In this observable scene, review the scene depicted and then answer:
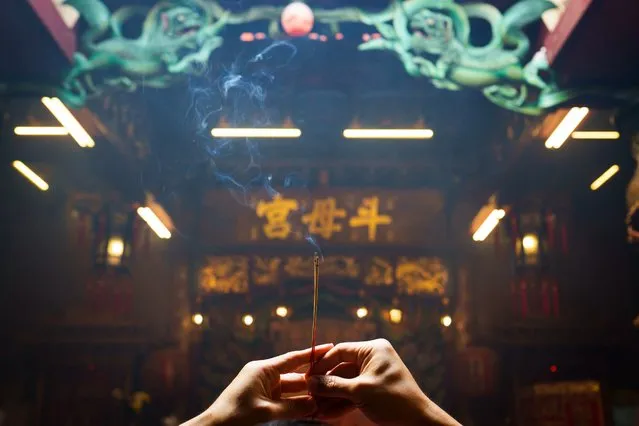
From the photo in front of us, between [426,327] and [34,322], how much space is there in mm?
2019

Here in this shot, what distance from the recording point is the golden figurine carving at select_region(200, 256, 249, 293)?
9.75 ft

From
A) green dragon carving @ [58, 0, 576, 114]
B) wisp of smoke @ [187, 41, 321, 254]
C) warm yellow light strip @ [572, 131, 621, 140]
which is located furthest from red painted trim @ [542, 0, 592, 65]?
wisp of smoke @ [187, 41, 321, 254]

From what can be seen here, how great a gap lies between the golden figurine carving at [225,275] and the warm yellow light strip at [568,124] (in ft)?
5.70

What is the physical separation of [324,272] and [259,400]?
2040mm

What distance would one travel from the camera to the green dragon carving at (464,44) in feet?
7.25

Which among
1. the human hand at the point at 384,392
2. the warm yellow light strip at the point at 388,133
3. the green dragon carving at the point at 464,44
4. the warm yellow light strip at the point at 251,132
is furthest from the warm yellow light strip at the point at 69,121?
the human hand at the point at 384,392

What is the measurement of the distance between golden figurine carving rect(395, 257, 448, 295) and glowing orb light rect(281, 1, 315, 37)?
137 centimetres

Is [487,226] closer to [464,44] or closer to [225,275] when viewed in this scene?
[464,44]

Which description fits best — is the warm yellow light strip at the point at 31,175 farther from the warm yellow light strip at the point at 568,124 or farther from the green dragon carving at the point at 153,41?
the warm yellow light strip at the point at 568,124

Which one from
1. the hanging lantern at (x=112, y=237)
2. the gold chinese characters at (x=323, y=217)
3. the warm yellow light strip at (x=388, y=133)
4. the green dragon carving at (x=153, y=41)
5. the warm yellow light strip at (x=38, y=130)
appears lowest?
the hanging lantern at (x=112, y=237)

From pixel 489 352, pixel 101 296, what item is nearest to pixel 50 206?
pixel 101 296

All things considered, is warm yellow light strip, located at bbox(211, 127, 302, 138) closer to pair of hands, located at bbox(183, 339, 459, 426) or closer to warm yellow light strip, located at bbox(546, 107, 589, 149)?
warm yellow light strip, located at bbox(546, 107, 589, 149)

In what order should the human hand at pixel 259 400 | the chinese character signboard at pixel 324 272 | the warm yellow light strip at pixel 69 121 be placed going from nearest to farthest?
the human hand at pixel 259 400 < the warm yellow light strip at pixel 69 121 < the chinese character signboard at pixel 324 272

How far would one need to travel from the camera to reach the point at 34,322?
2.81 m
